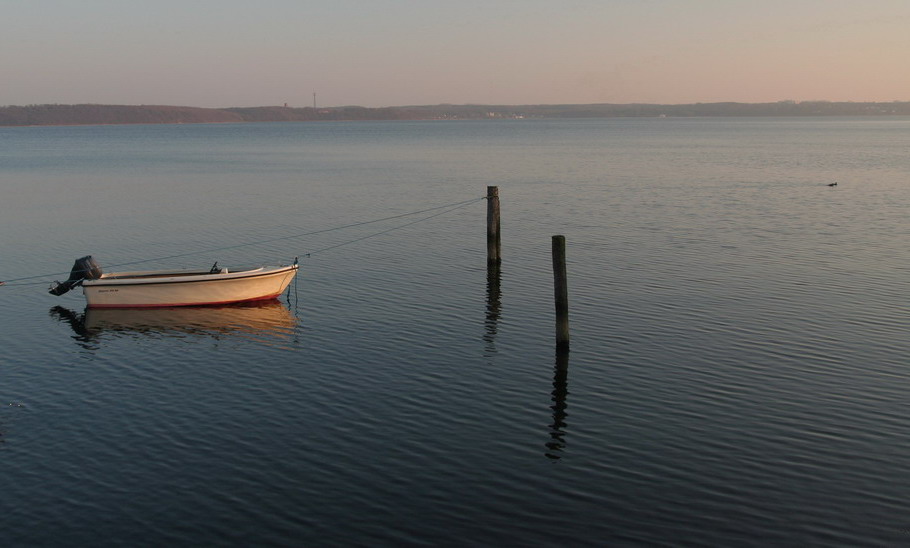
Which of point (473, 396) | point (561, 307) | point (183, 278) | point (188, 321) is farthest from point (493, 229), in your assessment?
point (473, 396)

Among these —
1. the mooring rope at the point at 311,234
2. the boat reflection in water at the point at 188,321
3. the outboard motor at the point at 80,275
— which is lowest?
the boat reflection in water at the point at 188,321

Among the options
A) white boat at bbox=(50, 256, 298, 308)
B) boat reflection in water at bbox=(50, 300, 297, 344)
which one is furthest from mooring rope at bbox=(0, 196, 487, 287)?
boat reflection in water at bbox=(50, 300, 297, 344)

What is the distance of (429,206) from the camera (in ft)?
183

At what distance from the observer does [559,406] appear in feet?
60.1

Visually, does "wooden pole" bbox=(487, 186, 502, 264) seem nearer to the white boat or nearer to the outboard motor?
the white boat

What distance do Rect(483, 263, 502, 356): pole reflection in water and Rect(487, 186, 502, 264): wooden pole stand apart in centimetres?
37

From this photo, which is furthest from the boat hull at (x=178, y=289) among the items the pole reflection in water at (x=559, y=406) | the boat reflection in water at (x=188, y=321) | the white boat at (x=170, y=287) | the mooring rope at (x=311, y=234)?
the pole reflection in water at (x=559, y=406)

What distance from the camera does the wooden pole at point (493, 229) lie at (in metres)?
33.0

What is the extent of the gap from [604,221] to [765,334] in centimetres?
2392

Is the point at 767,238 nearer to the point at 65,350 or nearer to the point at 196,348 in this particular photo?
the point at 196,348

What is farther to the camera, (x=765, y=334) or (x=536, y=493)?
(x=765, y=334)

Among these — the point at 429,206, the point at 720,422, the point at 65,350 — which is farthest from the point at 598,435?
the point at 429,206

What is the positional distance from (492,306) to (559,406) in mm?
9502

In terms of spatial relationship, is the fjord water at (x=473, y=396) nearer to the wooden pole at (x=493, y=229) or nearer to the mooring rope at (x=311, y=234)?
the mooring rope at (x=311, y=234)
